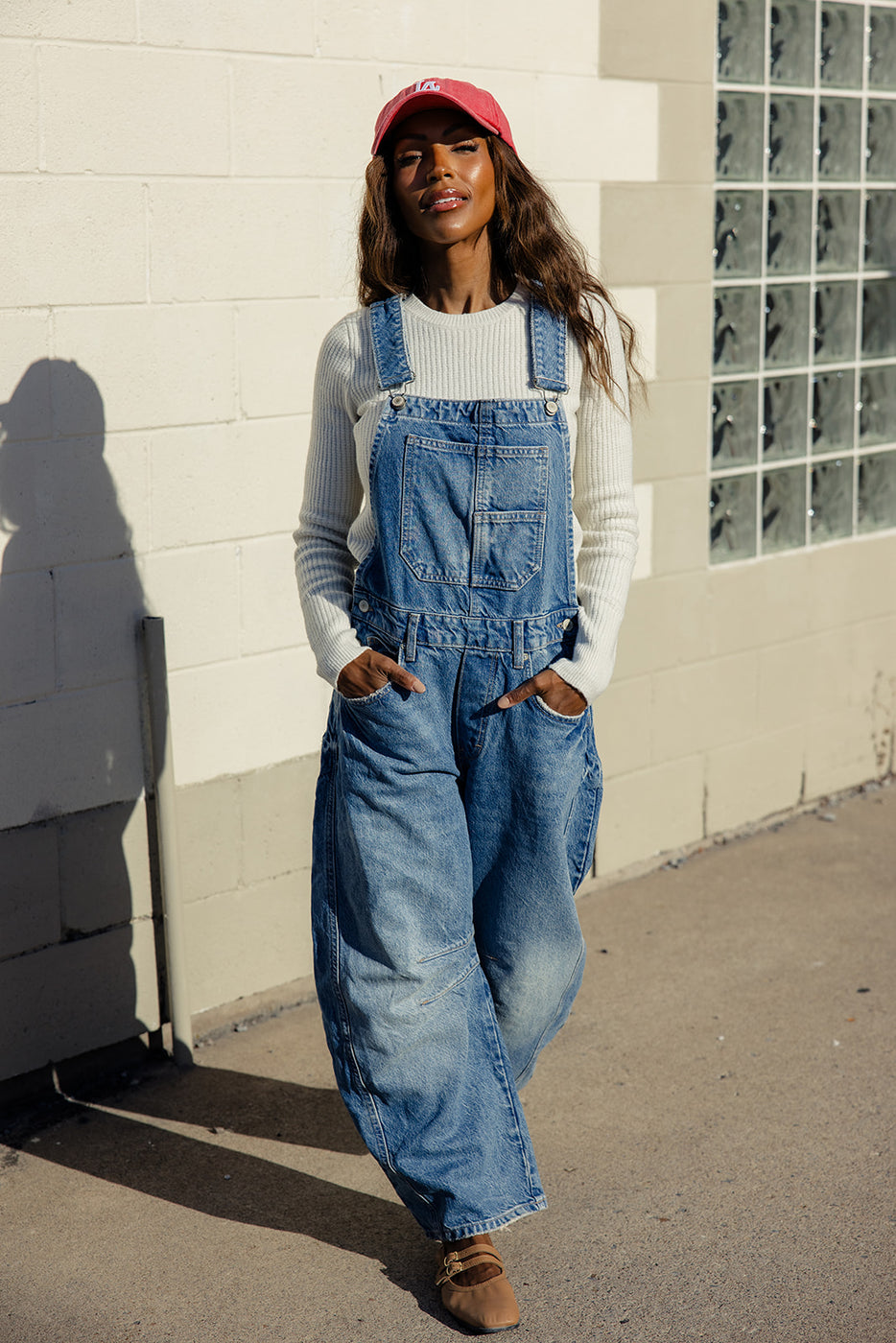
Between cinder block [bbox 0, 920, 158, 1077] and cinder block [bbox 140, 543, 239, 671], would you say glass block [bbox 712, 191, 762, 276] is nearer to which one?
cinder block [bbox 140, 543, 239, 671]

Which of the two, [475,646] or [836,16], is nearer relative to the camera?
[475,646]

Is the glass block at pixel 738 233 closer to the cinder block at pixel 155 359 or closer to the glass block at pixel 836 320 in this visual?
the glass block at pixel 836 320

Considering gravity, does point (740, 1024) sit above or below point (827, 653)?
below

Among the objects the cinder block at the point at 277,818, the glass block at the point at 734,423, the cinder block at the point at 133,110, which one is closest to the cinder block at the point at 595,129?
the glass block at the point at 734,423

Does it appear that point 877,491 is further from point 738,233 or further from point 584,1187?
point 584,1187

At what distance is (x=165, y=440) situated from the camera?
11.5 feet

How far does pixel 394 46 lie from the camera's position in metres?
3.77

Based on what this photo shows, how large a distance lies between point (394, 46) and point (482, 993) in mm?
2441

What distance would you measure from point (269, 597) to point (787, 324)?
2.25 m

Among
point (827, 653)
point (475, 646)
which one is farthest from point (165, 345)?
point (827, 653)

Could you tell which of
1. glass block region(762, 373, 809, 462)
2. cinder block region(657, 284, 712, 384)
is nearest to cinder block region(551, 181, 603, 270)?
cinder block region(657, 284, 712, 384)

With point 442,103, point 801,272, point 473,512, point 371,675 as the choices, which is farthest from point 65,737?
point 801,272

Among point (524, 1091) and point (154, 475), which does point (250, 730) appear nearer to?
point (154, 475)

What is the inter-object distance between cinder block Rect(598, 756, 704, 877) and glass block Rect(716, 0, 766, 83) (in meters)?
2.21
